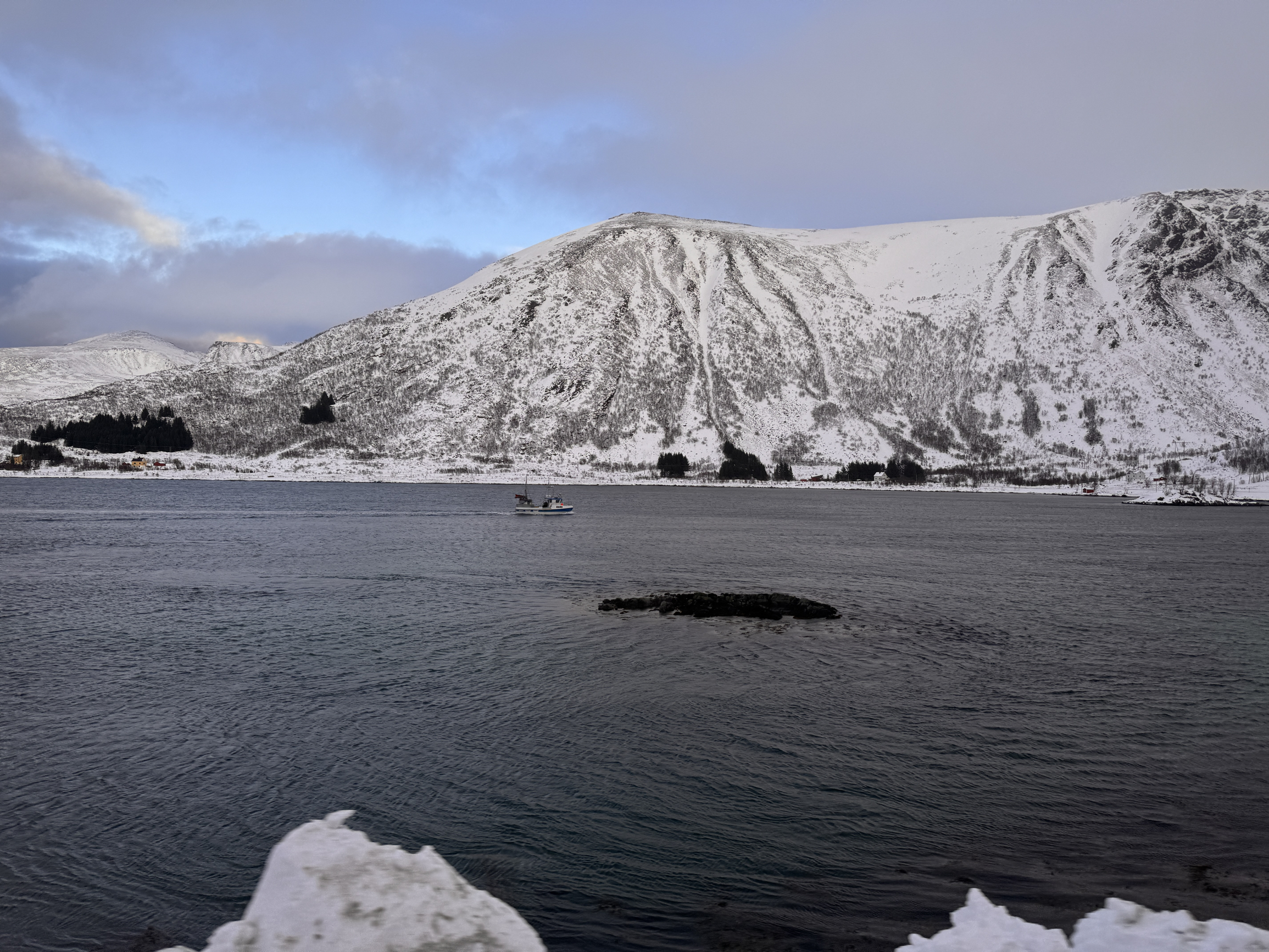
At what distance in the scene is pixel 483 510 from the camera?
133500mm

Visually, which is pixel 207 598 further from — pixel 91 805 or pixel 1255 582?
pixel 1255 582

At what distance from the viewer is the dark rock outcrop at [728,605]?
139 feet

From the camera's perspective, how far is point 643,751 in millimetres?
22391

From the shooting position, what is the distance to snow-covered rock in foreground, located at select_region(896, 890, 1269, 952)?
36.1 ft

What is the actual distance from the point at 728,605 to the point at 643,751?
835 inches

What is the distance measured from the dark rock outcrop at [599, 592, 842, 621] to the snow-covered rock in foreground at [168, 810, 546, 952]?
1210 inches

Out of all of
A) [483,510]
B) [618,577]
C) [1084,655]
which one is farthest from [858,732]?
[483,510]

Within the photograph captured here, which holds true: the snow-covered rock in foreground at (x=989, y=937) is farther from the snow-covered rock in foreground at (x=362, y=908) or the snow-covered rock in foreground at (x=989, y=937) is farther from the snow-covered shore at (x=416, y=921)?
the snow-covered rock in foreground at (x=362, y=908)

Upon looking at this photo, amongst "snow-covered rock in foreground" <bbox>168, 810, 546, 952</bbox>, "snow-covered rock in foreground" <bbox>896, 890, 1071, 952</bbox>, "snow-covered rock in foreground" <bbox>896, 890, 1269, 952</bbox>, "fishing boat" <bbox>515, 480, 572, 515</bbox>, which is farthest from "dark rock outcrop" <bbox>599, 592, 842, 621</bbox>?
"fishing boat" <bbox>515, 480, 572, 515</bbox>

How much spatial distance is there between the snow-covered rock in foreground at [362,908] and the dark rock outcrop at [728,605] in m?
30.7

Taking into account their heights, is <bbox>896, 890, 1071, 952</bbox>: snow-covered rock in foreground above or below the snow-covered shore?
below

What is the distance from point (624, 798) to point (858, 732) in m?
8.02

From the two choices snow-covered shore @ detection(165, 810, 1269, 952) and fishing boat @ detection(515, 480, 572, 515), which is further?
fishing boat @ detection(515, 480, 572, 515)

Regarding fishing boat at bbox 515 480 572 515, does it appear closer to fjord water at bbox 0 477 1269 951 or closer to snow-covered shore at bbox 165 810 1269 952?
fjord water at bbox 0 477 1269 951
